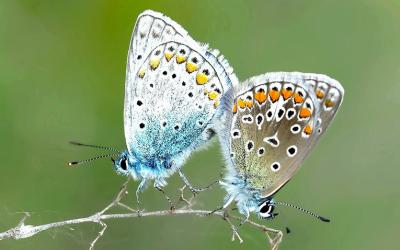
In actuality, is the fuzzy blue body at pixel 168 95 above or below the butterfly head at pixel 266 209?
above

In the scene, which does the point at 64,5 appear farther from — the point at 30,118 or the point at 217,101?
the point at 217,101

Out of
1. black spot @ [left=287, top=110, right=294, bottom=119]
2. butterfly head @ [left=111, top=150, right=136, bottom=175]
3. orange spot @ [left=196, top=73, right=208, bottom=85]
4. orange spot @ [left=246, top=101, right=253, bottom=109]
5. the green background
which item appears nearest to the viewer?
butterfly head @ [left=111, top=150, right=136, bottom=175]

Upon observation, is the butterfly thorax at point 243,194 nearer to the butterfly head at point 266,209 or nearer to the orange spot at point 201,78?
the butterfly head at point 266,209

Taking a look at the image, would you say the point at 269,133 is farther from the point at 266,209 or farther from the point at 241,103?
the point at 266,209

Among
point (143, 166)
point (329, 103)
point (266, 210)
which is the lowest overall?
point (266, 210)

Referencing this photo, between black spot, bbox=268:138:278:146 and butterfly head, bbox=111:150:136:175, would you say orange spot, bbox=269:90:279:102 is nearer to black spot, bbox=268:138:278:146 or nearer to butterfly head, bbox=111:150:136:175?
black spot, bbox=268:138:278:146

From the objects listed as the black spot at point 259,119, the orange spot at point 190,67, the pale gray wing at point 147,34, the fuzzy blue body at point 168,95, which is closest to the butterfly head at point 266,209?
the black spot at point 259,119

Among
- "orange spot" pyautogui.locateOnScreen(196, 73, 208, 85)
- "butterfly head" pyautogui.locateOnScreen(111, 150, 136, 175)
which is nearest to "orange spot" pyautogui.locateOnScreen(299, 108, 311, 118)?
"orange spot" pyautogui.locateOnScreen(196, 73, 208, 85)

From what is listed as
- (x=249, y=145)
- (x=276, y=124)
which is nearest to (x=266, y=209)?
(x=249, y=145)

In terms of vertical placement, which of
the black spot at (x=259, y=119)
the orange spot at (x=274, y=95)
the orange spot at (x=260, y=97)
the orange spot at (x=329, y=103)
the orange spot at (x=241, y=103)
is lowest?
the black spot at (x=259, y=119)
